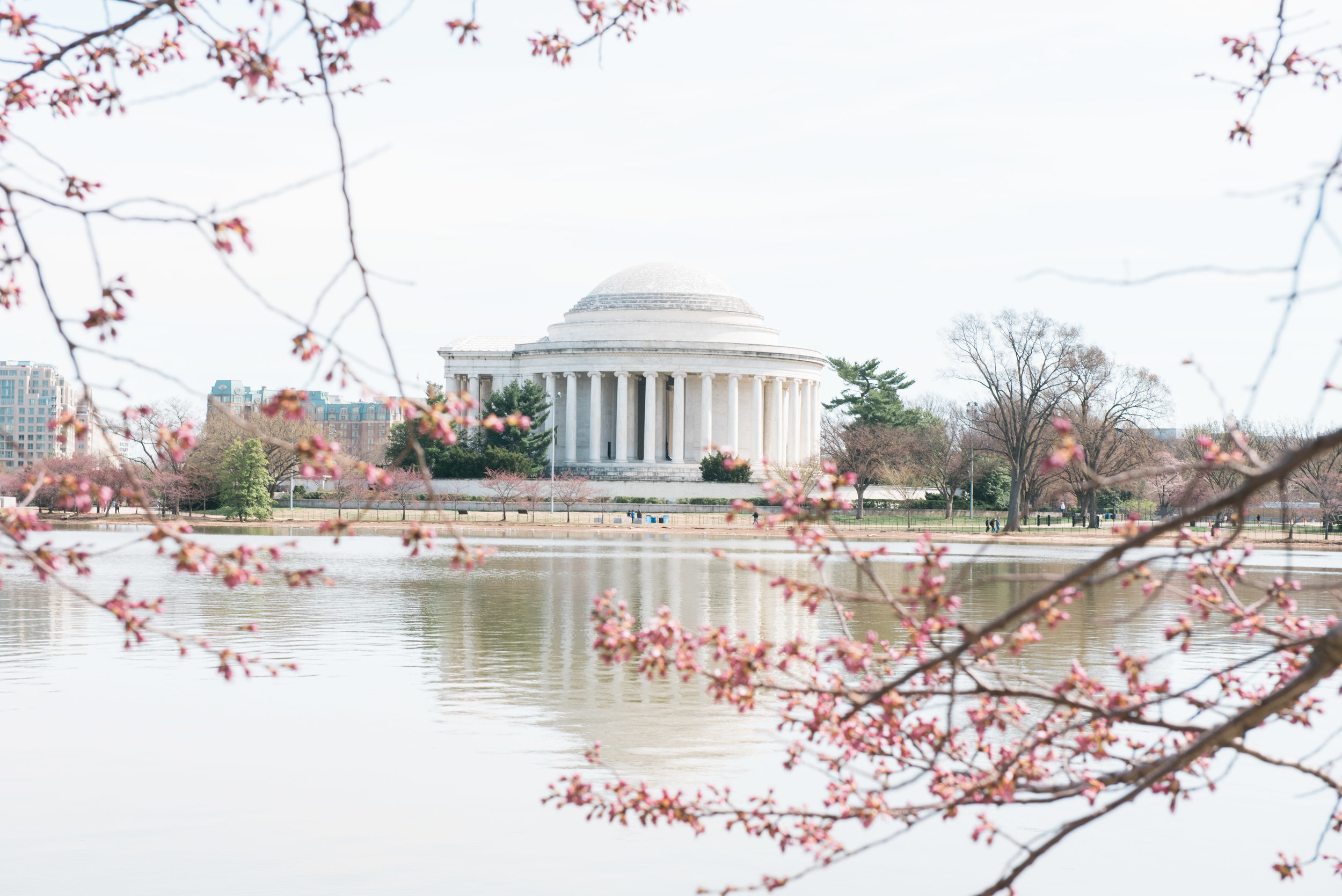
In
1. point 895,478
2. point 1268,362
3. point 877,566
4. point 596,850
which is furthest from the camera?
point 895,478

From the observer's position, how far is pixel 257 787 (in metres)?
12.2

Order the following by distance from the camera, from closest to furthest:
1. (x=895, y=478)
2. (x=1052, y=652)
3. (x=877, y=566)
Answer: (x=1052, y=652)
(x=877, y=566)
(x=895, y=478)

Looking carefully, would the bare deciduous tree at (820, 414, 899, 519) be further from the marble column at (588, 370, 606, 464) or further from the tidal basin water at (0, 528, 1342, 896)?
the tidal basin water at (0, 528, 1342, 896)

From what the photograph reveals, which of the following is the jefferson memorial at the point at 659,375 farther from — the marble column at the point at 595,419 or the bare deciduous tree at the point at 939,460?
the bare deciduous tree at the point at 939,460

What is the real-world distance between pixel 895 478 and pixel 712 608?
5846cm

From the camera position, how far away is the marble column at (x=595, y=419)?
308 ft

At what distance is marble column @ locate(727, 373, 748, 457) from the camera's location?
308 ft

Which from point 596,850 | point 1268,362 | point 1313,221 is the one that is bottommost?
point 596,850

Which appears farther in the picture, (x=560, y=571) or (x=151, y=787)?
(x=560, y=571)

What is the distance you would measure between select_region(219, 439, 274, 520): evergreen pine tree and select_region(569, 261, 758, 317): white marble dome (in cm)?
3437

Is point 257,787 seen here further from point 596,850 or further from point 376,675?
point 376,675

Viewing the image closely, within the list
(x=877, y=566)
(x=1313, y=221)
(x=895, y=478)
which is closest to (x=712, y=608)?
(x=877, y=566)

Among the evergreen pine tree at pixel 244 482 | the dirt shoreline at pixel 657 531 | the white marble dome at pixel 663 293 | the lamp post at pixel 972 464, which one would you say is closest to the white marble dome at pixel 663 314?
the white marble dome at pixel 663 293

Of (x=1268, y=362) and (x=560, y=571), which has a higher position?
(x=1268, y=362)
